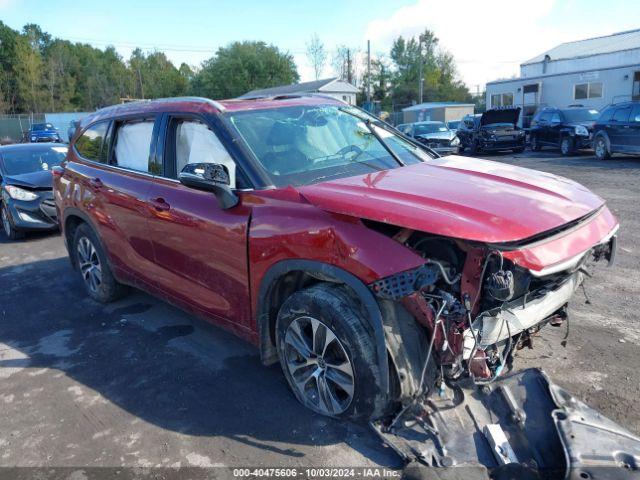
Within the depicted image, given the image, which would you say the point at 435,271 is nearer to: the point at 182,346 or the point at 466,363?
the point at 466,363

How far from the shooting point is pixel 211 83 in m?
63.7

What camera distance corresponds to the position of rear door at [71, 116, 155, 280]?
4395 mm

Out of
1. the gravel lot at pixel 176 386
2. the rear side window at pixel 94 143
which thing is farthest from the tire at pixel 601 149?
the rear side window at pixel 94 143

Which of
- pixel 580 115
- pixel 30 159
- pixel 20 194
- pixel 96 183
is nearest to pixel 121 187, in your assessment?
pixel 96 183

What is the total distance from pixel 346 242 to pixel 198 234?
133 cm

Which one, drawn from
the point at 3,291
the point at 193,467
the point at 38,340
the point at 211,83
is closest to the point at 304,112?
the point at 193,467

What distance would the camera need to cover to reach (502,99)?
104 feet

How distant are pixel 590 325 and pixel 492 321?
202 centimetres

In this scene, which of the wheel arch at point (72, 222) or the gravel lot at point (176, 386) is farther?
the wheel arch at point (72, 222)

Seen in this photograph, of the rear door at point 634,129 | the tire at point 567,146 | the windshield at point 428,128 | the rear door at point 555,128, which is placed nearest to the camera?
the rear door at point 634,129

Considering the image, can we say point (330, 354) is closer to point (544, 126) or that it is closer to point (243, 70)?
point (544, 126)

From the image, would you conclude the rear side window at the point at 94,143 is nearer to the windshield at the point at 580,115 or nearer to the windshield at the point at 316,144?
the windshield at the point at 316,144

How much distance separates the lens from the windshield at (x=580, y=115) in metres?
18.4

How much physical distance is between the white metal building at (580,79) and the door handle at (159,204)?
26.0m
